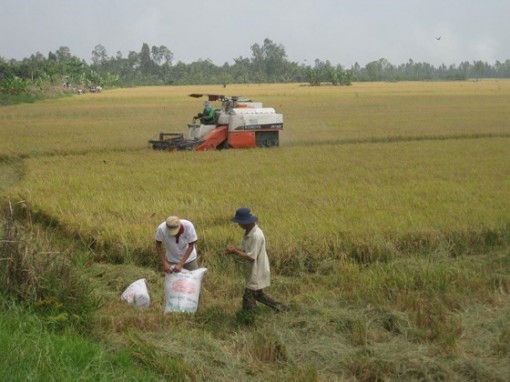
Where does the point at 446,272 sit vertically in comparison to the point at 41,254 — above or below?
below

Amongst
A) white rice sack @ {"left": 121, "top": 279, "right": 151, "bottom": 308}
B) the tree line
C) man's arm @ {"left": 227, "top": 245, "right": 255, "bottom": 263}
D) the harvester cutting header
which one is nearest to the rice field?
the harvester cutting header

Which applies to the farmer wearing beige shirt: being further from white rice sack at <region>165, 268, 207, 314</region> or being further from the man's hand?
the man's hand

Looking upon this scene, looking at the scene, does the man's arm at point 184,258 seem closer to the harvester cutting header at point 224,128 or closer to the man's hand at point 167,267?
the man's hand at point 167,267

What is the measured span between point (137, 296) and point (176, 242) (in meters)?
0.62

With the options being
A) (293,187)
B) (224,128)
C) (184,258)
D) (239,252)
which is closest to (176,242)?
(184,258)

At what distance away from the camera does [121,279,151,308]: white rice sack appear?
6.51 meters

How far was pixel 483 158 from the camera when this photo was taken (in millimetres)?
15195

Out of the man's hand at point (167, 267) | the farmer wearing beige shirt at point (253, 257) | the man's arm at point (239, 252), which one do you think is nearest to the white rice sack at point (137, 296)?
the man's hand at point (167, 267)

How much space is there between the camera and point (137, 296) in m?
6.52

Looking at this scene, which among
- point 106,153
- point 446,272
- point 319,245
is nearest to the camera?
point 446,272

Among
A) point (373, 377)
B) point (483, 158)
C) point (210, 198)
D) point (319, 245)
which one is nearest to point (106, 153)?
point (210, 198)

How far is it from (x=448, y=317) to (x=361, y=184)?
6086 millimetres

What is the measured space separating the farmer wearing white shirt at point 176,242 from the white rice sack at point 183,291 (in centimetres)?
9

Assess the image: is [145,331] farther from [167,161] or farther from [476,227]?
[167,161]
